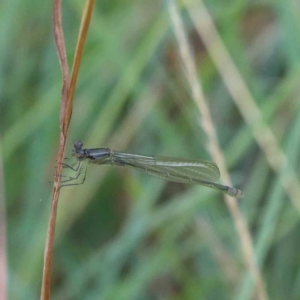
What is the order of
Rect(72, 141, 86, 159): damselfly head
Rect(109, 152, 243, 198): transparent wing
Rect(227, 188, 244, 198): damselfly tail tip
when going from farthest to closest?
Rect(109, 152, 243, 198): transparent wing → Rect(72, 141, 86, 159): damselfly head → Rect(227, 188, 244, 198): damselfly tail tip

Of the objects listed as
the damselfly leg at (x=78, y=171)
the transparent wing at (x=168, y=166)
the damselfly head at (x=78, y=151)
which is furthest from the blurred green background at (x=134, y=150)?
the damselfly head at (x=78, y=151)

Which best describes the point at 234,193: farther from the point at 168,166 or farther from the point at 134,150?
the point at 134,150

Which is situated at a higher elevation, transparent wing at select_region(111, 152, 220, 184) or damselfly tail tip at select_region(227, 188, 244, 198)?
transparent wing at select_region(111, 152, 220, 184)

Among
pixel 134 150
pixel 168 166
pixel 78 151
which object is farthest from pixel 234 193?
pixel 134 150

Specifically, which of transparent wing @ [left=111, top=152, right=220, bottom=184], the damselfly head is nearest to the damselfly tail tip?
transparent wing @ [left=111, top=152, right=220, bottom=184]

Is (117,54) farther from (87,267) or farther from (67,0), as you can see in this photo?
(87,267)

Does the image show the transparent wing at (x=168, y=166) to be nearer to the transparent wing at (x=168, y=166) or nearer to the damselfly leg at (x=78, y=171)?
the transparent wing at (x=168, y=166)

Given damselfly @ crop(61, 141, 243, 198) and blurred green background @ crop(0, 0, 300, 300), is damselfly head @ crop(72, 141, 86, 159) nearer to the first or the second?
damselfly @ crop(61, 141, 243, 198)

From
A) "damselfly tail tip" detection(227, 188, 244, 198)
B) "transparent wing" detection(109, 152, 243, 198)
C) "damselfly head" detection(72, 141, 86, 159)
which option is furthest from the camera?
"transparent wing" detection(109, 152, 243, 198)
